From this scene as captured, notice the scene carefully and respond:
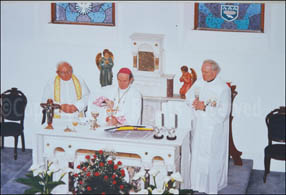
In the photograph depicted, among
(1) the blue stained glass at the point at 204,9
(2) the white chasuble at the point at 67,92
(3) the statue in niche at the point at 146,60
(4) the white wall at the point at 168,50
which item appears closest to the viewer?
(2) the white chasuble at the point at 67,92

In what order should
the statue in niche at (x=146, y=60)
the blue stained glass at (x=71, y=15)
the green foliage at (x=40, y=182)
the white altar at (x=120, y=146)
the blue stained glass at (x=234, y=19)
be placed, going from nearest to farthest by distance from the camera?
the green foliage at (x=40, y=182) → the white altar at (x=120, y=146) → the statue in niche at (x=146, y=60) → the blue stained glass at (x=234, y=19) → the blue stained glass at (x=71, y=15)

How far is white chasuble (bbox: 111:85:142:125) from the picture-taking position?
7.48 meters

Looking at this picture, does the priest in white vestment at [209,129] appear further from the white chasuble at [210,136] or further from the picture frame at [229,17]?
the picture frame at [229,17]

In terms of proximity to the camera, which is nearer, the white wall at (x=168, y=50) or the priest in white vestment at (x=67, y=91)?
the priest in white vestment at (x=67, y=91)

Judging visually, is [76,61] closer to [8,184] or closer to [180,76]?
[180,76]

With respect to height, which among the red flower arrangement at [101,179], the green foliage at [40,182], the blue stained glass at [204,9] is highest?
the blue stained glass at [204,9]

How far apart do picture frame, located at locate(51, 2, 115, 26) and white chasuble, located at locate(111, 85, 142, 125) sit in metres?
2.60

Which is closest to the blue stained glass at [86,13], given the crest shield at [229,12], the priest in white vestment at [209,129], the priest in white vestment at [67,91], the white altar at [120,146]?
the priest in white vestment at [67,91]

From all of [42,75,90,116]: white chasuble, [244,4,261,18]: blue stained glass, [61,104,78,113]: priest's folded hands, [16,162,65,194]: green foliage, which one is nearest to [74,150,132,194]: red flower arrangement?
[16,162,65,194]: green foliage

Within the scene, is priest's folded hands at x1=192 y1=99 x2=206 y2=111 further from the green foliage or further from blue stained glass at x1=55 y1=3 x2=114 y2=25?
blue stained glass at x1=55 y1=3 x2=114 y2=25

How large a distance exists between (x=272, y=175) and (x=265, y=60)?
2107mm

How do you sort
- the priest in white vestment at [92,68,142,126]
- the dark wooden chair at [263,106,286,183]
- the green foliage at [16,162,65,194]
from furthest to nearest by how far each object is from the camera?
the dark wooden chair at [263,106,286,183]
the priest in white vestment at [92,68,142,126]
the green foliage at [16,162,65,194]

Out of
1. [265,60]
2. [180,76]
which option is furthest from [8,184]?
[265,60]

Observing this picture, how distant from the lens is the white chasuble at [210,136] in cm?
751
